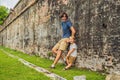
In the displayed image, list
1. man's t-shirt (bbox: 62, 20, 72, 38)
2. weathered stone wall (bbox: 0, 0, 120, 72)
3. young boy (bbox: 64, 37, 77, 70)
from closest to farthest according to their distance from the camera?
1. weathered stone wall (bbox: 0, 0, 120, 72)
2. young boy (bbox: 64, 37, 77, 70)
3. man's t-shirt (bbox: 62, 20, 72, 38)

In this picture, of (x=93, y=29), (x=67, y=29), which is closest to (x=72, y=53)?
(x=67, y=29)

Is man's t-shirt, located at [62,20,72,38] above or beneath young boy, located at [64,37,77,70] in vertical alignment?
above

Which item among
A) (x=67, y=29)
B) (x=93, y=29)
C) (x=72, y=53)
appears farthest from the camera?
(x=67, y=29)

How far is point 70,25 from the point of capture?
9898mm

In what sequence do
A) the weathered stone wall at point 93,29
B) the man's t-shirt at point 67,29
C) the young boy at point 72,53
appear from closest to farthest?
1. the weathered stone wall at point 93,29
2. the young boy at point 72,53
3. the man's t-shirt at point 67,29

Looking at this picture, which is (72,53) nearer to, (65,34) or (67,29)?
(65,34)

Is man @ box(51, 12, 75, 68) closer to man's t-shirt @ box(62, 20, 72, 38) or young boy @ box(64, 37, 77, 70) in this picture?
man's t-shirt @ box(62, 20, 72, 38)

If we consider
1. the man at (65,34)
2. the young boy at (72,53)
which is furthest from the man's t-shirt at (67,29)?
the young boy at (72,53)

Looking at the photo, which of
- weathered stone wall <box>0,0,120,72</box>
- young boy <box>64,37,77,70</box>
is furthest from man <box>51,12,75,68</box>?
weathered stone wall <box>0,0,120,72</box>

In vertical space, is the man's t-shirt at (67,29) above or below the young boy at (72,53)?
above

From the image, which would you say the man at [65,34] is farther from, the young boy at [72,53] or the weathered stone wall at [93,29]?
the weathered stone wall at [93,29]

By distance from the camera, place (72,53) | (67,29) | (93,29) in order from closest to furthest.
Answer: (93,29) < (72,53) < (67,29)

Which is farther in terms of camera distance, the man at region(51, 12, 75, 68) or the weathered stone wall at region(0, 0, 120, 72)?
the man at region(51, 12, 75, 68)

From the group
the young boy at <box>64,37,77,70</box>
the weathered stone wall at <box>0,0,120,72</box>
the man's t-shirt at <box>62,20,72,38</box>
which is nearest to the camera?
the weathered stone wall at <box>0,0,120,72</box>
